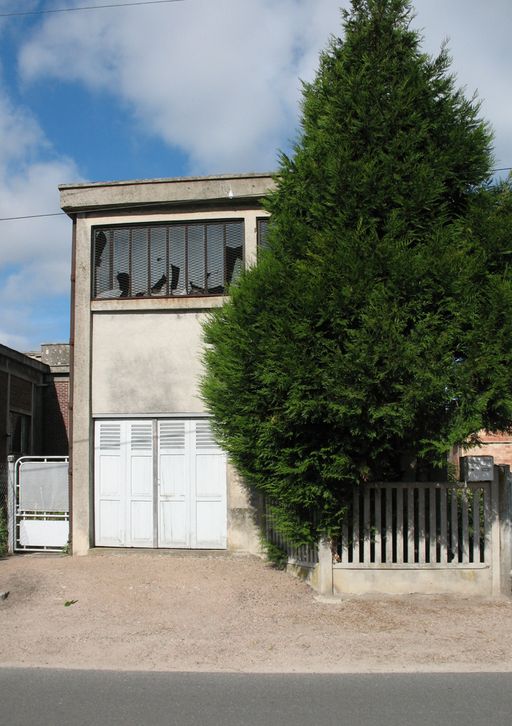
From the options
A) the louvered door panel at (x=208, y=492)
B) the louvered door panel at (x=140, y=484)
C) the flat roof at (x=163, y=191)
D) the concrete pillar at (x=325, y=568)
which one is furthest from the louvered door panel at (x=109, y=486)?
the concrete pillar at (x=325, y=568)

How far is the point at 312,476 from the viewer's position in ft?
26.5

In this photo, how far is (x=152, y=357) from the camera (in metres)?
11.3

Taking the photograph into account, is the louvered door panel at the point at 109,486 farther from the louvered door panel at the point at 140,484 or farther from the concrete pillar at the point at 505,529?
the concrete pillar at the point at 505,529

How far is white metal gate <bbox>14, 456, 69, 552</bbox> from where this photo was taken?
37.7ft

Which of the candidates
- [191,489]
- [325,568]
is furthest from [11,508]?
[325,568]

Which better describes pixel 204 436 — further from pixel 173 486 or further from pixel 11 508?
pixel 11 508

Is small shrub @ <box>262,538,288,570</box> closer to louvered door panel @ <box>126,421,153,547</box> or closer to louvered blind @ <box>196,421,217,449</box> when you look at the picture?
louvered blind @ <box>196,421,217,449</box>

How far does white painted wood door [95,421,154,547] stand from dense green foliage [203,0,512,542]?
287 cm

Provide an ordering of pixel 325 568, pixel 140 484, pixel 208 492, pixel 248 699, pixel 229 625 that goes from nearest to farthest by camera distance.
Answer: pixel 248 699 < pixel 229 625 < pixel 325 568 < pixel 208 492 < pixel 140 484

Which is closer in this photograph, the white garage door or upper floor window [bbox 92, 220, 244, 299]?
the white garage door

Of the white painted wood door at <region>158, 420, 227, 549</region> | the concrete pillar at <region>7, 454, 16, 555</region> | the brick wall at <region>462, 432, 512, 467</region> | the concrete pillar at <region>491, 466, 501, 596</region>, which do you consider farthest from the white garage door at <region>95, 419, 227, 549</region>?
the brick wall at <region>462, 432, 512, 467</region>

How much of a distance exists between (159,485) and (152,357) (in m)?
2.05

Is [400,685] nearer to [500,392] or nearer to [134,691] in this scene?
[134,691]

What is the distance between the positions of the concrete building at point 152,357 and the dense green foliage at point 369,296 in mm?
2416
